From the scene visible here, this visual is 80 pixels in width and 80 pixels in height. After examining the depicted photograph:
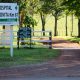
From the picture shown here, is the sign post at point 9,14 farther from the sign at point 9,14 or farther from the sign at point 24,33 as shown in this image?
the sign at point 24,33

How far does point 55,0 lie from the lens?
5156 centimetres

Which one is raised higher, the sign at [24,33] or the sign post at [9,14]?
the sign post at [9,14]

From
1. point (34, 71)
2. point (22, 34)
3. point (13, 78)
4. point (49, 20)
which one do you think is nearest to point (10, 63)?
point (34, 71)

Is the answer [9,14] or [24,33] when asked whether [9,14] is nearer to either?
[9,14]

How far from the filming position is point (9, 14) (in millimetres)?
19016

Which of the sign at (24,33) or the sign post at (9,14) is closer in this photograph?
the sign post at (9,14)

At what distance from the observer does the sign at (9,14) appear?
62.4 ft

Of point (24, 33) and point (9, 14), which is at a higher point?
point (9, 14)

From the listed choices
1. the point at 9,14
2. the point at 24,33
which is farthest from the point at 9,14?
the point at 24,33

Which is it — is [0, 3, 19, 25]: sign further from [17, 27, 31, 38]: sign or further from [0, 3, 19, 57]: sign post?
[17, 27, 31, 38]: sign

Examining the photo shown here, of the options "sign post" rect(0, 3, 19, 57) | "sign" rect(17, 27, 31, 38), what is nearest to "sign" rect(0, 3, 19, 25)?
"sign post" rect(0, 3, 19, 57)

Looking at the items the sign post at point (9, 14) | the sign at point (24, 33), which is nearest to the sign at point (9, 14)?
the sign post at point (9, 14)

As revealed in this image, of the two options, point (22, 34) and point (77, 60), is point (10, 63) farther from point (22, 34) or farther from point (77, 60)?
point (22, 34)

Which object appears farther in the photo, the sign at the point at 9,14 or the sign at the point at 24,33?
the sign at the point at 24,33
